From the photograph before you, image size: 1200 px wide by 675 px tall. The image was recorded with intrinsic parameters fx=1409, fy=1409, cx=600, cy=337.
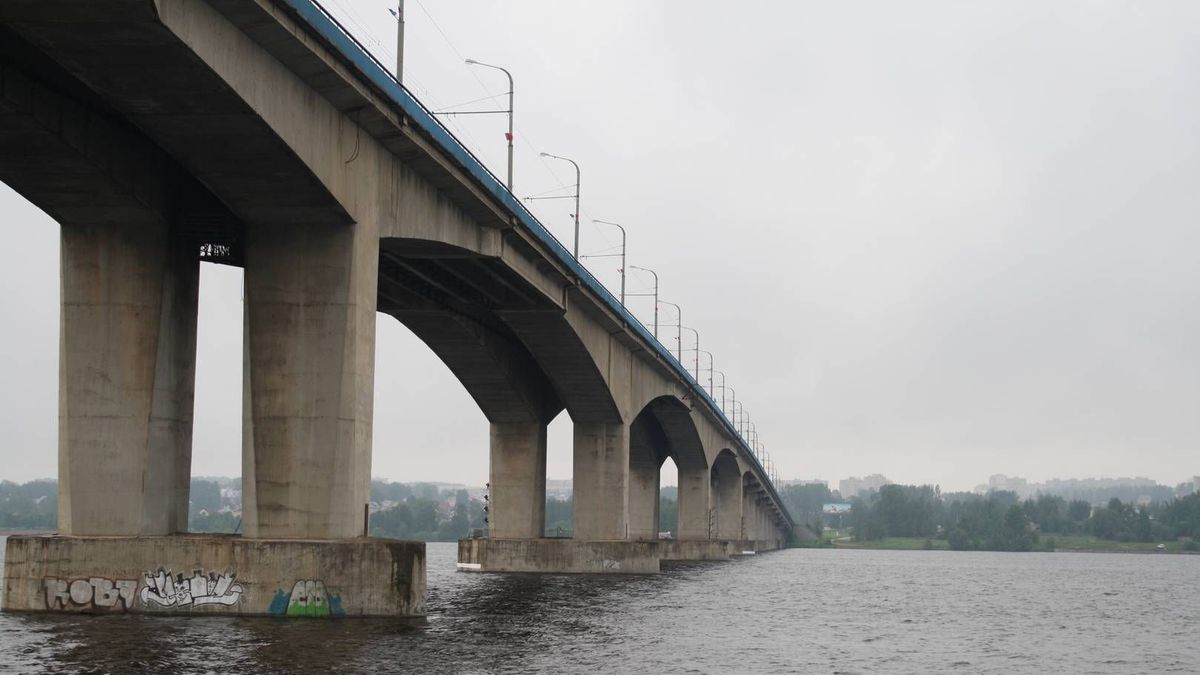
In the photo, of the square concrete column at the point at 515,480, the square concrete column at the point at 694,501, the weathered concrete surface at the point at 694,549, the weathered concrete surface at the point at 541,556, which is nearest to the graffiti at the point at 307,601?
the weathered concrete surface at the point at 541,556

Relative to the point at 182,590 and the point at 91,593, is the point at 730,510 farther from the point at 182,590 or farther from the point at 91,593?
the point at 91,593

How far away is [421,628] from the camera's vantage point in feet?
114

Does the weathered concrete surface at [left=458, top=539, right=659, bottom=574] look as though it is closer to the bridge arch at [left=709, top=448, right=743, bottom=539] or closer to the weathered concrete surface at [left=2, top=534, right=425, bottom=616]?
the weathered concrete surface at [left=2, top=534, right=425, bottom=616]

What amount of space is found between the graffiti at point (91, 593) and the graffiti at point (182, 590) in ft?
1.32

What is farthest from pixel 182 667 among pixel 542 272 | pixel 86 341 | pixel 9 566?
pixel 542 272

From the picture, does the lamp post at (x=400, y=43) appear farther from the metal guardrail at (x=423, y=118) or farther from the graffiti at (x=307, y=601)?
the graffiti at (x=307, y=601)

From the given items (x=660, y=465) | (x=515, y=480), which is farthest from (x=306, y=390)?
(x=660, y=465)

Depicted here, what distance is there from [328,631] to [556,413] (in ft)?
163

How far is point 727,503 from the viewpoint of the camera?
148m

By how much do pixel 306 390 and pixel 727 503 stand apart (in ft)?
375

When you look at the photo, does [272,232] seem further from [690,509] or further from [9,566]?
[690,509]

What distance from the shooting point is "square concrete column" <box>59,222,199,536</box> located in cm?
3591

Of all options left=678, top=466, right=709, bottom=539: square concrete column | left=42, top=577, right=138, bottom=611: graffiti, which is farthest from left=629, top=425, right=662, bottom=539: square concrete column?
left=42, top=577, right=138, bottom=611: graffiti

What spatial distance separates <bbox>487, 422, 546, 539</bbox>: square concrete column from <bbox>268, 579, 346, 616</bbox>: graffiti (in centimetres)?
4193
